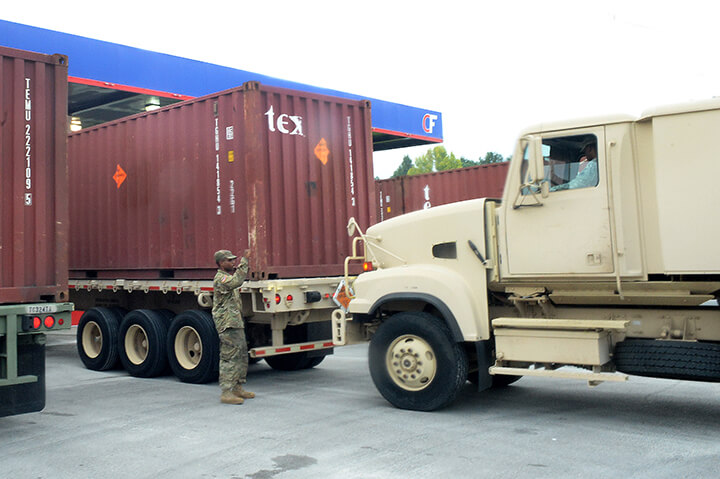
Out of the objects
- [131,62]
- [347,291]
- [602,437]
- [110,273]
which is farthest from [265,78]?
[602,437]

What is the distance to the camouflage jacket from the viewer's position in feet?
24.8

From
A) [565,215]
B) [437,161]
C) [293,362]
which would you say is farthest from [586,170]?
[437,161]

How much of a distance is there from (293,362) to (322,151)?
9.95ft

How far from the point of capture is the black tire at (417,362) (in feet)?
21.6

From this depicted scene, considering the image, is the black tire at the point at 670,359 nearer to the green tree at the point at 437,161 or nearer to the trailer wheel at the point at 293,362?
the trailer wheel at the point at 293,362

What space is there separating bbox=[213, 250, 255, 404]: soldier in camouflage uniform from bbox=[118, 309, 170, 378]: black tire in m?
1.99

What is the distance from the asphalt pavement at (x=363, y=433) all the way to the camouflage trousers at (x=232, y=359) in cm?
28

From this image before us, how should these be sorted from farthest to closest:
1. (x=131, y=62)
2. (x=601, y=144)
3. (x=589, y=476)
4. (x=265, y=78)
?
(x=265, y=78) → (x=131, y=62) → (x=601, y=144) → (x=589, y=476)

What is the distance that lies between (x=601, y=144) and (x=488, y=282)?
1.66 meters

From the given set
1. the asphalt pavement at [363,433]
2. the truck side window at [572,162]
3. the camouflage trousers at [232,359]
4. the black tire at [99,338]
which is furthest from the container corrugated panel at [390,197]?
the truck side window at [572,162]

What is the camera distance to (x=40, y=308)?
6.03 metres

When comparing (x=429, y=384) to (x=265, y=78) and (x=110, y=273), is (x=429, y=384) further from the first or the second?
(x=265, y=78)

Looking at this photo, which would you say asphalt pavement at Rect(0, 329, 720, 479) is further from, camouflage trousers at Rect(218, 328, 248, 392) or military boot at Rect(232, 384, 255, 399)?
camouflage trousers at Rect(218, 328, 248, 392)

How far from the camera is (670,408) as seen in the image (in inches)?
264
